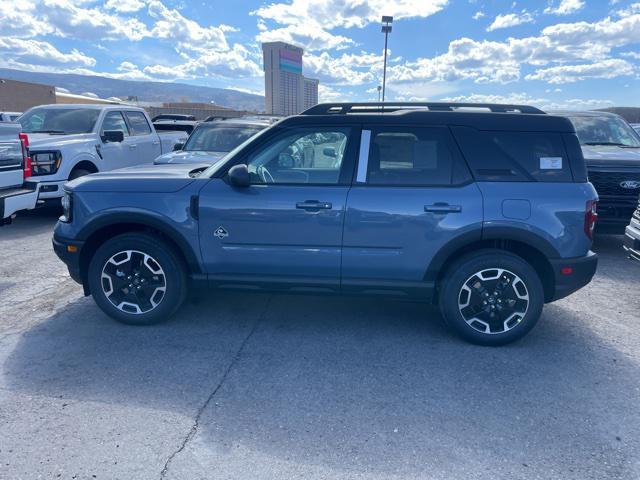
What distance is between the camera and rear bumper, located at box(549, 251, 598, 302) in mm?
3945

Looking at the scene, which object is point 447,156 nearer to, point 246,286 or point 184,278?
point 246,286

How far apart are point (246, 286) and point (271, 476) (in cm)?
190

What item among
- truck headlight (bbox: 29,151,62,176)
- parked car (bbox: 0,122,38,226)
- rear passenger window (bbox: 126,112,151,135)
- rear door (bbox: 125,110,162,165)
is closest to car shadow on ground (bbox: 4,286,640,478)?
parked car (bbox: 0,122,38,226)

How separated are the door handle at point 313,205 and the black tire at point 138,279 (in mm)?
1191

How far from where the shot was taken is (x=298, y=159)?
4250mm

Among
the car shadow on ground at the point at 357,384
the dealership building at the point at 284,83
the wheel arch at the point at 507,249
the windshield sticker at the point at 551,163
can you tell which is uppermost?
the dealership building at the point at 284,83

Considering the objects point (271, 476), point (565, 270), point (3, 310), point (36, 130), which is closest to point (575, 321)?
point (565, 270)

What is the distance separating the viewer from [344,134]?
412cm

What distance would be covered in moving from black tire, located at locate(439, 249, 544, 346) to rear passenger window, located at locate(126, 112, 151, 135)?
861cm

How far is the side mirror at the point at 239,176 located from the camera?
396cm

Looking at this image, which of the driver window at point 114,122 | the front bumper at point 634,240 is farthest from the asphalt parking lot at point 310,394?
the driver window at point 114,122

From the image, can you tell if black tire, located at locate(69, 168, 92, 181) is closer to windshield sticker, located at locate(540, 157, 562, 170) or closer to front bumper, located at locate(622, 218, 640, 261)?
windshield sticker, located at locate(540, 157, 562, 170)

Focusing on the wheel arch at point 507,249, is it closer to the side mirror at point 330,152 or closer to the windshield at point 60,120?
the side mirror at point 330,152

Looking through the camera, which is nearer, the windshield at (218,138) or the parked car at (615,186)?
the parked car at (615,186)
